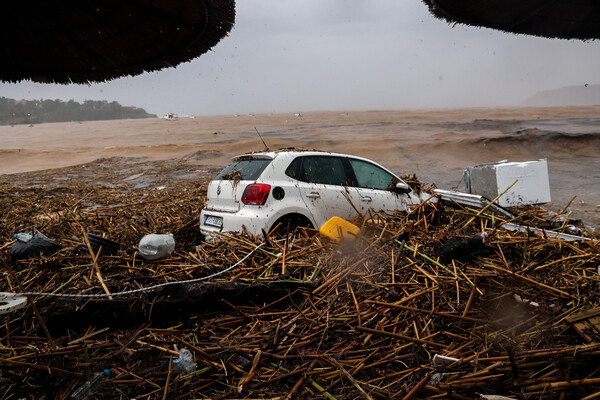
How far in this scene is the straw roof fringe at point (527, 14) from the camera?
2270 millimetres

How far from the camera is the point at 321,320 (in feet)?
10.1

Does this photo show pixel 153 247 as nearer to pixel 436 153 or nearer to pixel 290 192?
pixel 290 192

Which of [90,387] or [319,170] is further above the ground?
[319,170]

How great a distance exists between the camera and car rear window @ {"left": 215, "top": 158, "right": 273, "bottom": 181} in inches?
207

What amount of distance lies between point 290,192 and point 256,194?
0.49 m

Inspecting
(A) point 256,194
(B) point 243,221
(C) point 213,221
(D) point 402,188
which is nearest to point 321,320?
(B) point 243,221

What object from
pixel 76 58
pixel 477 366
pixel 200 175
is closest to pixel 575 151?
pixel 200 175

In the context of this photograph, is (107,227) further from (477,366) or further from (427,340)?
(477,366)

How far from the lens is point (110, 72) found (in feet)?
10.1

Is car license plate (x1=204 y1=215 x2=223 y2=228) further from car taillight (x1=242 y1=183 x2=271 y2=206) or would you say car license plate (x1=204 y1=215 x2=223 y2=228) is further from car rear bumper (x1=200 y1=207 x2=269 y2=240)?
car taillight (x1=242 y1=183 x2=271 y2=206)

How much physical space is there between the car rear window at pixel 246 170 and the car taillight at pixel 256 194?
0.19 meters

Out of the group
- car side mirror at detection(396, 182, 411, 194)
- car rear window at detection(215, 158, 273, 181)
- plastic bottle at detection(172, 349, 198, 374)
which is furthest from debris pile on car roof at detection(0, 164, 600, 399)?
car side mirror at detection(396, 182, 411, 194)

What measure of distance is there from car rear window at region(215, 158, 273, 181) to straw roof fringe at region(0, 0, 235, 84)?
239cm

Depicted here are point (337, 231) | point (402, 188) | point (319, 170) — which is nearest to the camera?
point (337, 231)
